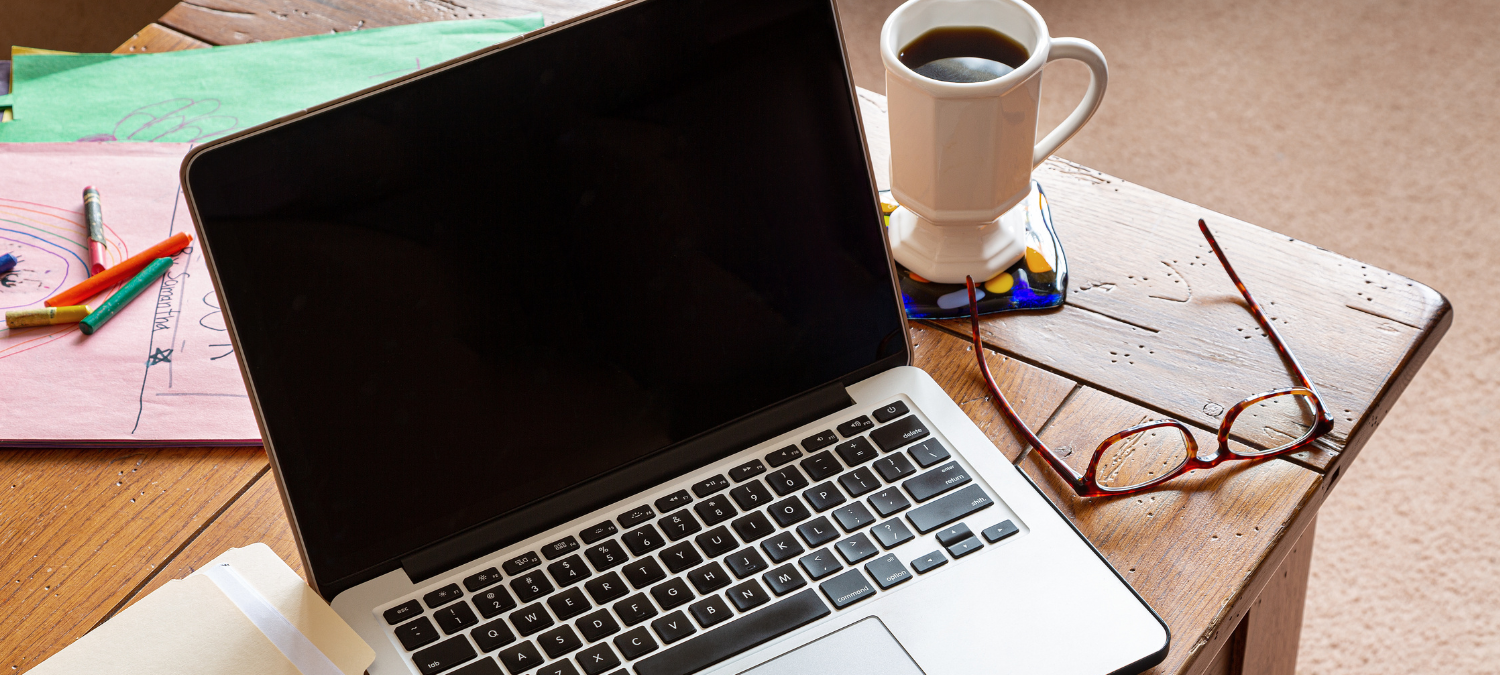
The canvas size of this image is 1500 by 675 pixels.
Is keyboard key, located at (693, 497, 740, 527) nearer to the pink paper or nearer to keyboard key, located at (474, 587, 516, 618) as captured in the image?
keyboard key, located at (474, 587, 516, 618)

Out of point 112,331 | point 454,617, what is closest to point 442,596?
point 454,617

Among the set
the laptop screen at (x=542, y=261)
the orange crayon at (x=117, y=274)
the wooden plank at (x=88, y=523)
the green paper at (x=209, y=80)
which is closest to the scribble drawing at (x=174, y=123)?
the green paper at (x=209, y=80)

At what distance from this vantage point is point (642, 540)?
1.70 feet

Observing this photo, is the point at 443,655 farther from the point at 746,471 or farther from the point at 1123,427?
the point at 1123,427

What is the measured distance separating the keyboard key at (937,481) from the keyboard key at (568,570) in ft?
0.51

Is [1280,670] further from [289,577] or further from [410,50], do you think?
[410,50]

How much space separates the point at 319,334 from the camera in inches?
18.6

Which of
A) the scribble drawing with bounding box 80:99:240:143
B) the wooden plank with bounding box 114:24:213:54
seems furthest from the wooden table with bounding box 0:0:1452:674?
the wooden plank with bounding box 114:24:213:54

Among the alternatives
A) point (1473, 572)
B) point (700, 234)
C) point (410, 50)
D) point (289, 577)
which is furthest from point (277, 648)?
point (1473, 572)

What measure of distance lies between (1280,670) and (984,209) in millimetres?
394

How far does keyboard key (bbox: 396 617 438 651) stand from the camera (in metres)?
0.48

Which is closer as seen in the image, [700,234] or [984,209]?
[700,234]

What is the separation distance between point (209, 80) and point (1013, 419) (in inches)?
26.2

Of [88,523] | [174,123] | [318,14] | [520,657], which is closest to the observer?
[520,657]
